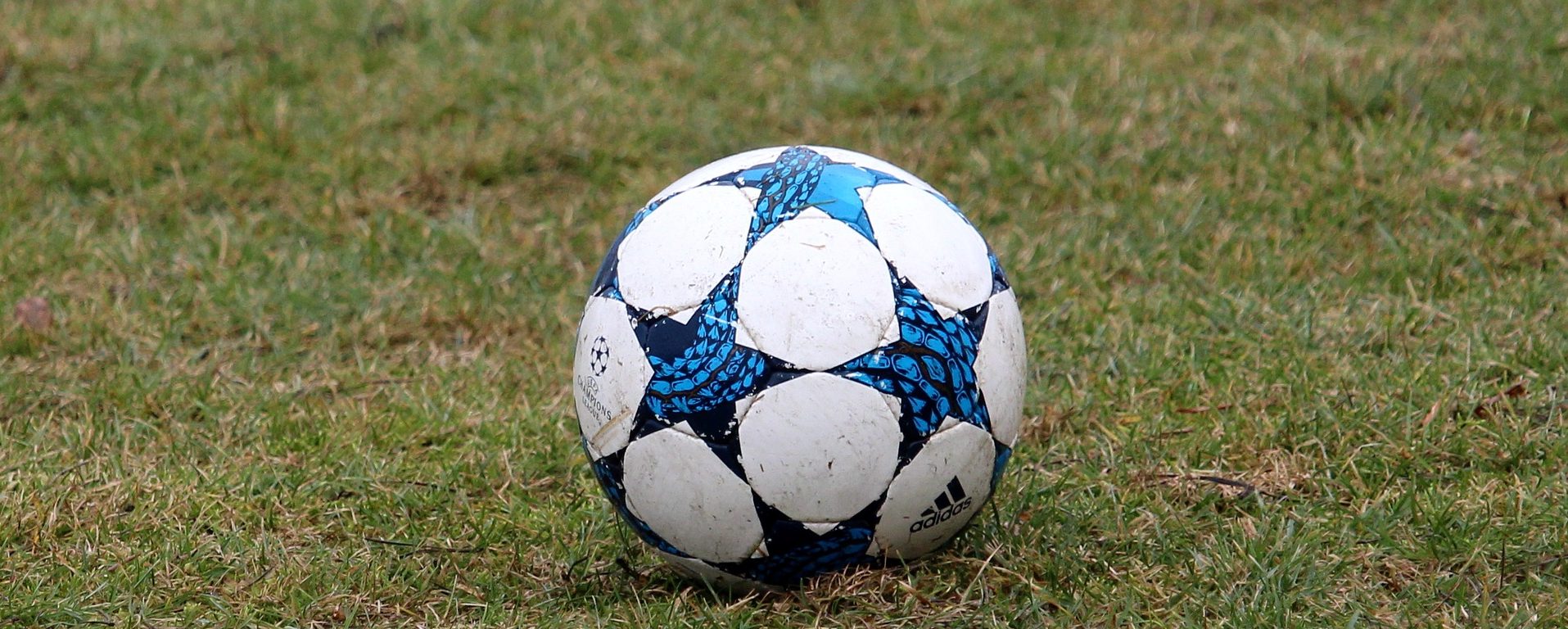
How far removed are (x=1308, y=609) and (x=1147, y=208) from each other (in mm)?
2309

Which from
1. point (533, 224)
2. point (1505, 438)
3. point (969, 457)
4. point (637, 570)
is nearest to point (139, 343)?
point (533, 224)

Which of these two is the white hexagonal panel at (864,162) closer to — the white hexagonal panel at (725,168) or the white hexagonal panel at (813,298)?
the white hexagonal panel at (725,168)

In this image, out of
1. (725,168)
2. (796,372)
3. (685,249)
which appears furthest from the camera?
(725,168)

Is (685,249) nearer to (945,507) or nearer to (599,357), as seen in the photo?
(599,357)

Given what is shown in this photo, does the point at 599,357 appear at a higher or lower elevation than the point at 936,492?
higher

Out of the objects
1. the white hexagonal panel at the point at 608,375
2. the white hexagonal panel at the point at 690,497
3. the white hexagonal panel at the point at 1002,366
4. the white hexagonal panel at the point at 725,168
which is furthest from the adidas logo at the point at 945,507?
the white hexagonal panel at the point at 725,168

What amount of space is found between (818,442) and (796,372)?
5.0 inches

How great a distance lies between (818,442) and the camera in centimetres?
269

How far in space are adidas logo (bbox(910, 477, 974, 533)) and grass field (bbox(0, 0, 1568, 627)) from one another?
0.43 feet

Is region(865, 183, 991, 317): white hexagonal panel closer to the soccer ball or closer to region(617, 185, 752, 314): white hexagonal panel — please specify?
the soccer ball

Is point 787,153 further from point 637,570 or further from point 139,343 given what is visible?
point 139,343

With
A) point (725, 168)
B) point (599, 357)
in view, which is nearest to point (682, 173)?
point (725, 168)

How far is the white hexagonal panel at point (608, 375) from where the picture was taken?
9.06 feet

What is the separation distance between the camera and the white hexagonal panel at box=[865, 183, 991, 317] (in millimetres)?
2771
